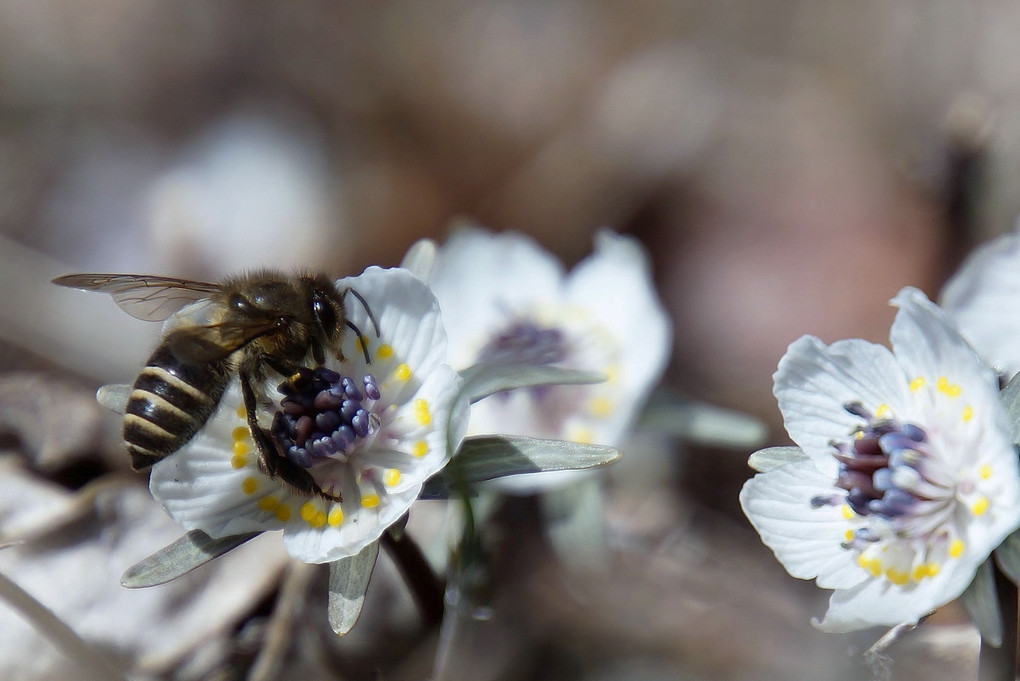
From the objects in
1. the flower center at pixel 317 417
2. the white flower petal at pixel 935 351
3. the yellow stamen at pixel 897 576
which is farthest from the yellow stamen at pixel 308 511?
the white flower petal at pixel 935 351

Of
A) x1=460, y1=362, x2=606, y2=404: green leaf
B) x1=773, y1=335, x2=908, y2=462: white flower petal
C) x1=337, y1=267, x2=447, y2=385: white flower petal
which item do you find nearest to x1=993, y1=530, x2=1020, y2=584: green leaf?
x1=773, y1=335, x2=908, y2=462: white flower petal

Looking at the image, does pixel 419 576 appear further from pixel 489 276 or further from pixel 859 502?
pixel 489 276

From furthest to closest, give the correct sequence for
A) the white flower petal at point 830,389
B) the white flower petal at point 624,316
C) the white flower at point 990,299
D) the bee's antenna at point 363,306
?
1. the white flower petal at point 624,316
2. the white flower at point 990,299
3. the bee's antenna at point 363,306
4. the white flower petal at point 830,389

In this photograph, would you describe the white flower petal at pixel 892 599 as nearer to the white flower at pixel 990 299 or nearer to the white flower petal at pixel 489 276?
the white flower at pixel 990 299

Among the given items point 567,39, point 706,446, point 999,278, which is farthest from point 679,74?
point 999,278

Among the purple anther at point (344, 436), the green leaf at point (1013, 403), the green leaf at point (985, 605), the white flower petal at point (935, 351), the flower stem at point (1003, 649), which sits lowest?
the flower stem at point (1003, 649)

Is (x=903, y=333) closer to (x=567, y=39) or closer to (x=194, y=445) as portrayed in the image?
(x=194, y=445)

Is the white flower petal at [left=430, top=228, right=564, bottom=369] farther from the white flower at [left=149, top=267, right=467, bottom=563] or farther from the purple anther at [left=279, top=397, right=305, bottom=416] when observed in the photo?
the purple anther at [left=279, top=397, right=305, bottom=416]
